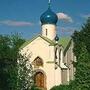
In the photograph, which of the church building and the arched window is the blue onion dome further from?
the arched window

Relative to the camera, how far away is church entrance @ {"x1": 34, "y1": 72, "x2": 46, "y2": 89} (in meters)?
43.2

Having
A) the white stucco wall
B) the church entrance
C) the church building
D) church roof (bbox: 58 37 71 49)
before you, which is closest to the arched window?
the church building

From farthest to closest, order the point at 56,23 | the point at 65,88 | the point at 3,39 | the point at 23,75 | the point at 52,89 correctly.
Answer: the point at 3,39
the point at 56,23
the point at 52,89
the point at 65,88
the point at 23,75

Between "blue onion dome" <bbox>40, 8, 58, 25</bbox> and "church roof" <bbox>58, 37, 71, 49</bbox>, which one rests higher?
"blue onion dome" <bbox>40, 8, 58, 25</bbox>

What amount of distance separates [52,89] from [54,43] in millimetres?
5165

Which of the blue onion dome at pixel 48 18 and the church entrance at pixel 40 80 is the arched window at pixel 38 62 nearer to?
the church entrance at pixel 40 80

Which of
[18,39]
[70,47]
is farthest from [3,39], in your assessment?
[70,47]

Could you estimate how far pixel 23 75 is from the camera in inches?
1152

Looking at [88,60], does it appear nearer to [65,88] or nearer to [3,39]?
[65,88]

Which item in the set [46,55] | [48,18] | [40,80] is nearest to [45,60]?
[46,55]

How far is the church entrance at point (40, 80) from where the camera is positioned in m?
43.2

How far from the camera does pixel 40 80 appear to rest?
143 ft

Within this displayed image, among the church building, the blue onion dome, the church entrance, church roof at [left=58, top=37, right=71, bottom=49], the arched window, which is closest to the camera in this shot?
the church building

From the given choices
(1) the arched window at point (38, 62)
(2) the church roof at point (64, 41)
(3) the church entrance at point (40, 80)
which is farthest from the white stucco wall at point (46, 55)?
(2) the church roof at point (64, 41)
